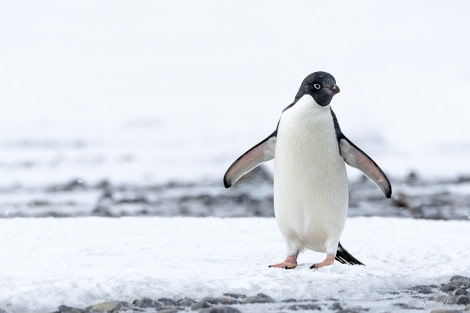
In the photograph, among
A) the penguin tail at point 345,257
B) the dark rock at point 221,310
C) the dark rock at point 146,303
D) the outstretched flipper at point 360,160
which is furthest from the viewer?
the penguin tail at point 345,257

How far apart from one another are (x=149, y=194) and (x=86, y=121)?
14.5 metres

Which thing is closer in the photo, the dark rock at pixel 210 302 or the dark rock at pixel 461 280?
the dark rock at pixel 210 302

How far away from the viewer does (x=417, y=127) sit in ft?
64.1

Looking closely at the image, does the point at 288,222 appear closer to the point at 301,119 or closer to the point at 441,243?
the point at 301,119

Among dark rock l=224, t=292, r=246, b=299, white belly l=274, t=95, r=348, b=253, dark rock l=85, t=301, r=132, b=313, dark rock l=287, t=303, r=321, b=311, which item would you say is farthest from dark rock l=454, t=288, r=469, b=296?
dark rock l=85, t=301, r=132, b=313

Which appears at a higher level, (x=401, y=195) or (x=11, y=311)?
(x=401, y=195)

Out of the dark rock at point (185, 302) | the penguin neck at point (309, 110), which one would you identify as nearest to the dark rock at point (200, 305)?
the dark rock at point (185, 302)

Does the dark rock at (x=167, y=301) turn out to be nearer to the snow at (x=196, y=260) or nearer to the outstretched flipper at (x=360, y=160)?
the snow at (x=196, y=260)

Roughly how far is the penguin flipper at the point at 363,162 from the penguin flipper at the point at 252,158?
40cm

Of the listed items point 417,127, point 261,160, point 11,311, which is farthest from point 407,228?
point 417,127

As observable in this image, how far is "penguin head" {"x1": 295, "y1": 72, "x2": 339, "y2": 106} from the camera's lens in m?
4.52

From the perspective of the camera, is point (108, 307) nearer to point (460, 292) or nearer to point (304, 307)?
point (304, 307)

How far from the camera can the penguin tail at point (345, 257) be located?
495cm

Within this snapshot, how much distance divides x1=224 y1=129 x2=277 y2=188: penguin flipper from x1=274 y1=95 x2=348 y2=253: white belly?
0.52 feet
